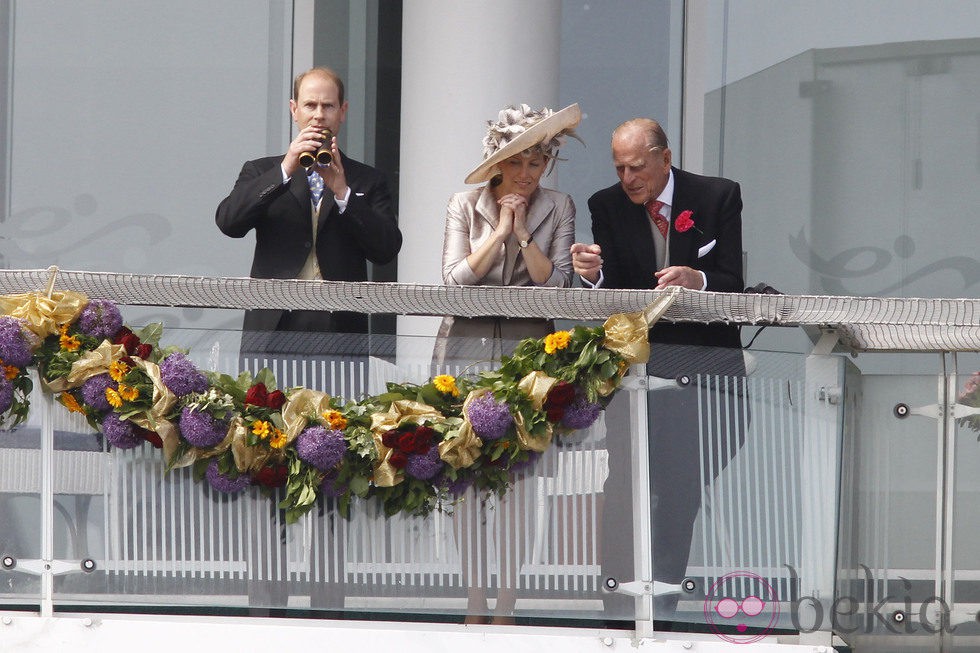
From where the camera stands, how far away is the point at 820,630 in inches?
175

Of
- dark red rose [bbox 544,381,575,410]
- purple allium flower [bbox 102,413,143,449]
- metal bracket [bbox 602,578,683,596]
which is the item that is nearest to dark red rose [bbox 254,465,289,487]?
purple allium flower [bbox 102,413,143,449]

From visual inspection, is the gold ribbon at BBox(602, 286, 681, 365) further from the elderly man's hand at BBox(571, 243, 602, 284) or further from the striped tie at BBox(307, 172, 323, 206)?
the striped tie at BBox(307, 172, 323, 206)

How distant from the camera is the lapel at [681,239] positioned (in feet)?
16.5

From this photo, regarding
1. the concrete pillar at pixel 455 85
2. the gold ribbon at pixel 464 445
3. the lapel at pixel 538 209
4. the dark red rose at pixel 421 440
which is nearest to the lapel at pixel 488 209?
the lapel at pixel 538 209

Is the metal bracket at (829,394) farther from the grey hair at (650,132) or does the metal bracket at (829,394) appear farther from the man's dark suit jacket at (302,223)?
the man's dark suit jacket at (302,223)

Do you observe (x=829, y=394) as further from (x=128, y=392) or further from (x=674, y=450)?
(x=128, y=392)

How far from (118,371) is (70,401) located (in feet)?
0.59

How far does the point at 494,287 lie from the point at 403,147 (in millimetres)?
3240

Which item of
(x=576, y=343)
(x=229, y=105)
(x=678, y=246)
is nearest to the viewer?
(x=576, y=343)

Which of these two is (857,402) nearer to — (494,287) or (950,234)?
(494,287)

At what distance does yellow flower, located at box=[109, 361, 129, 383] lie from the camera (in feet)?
14.3

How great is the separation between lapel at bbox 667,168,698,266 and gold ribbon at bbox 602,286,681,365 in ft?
2.03

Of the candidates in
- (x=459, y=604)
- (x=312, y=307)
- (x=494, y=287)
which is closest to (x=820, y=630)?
(x=459, y=604)

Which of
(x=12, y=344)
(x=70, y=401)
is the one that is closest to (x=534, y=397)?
(x=70, y=401)
